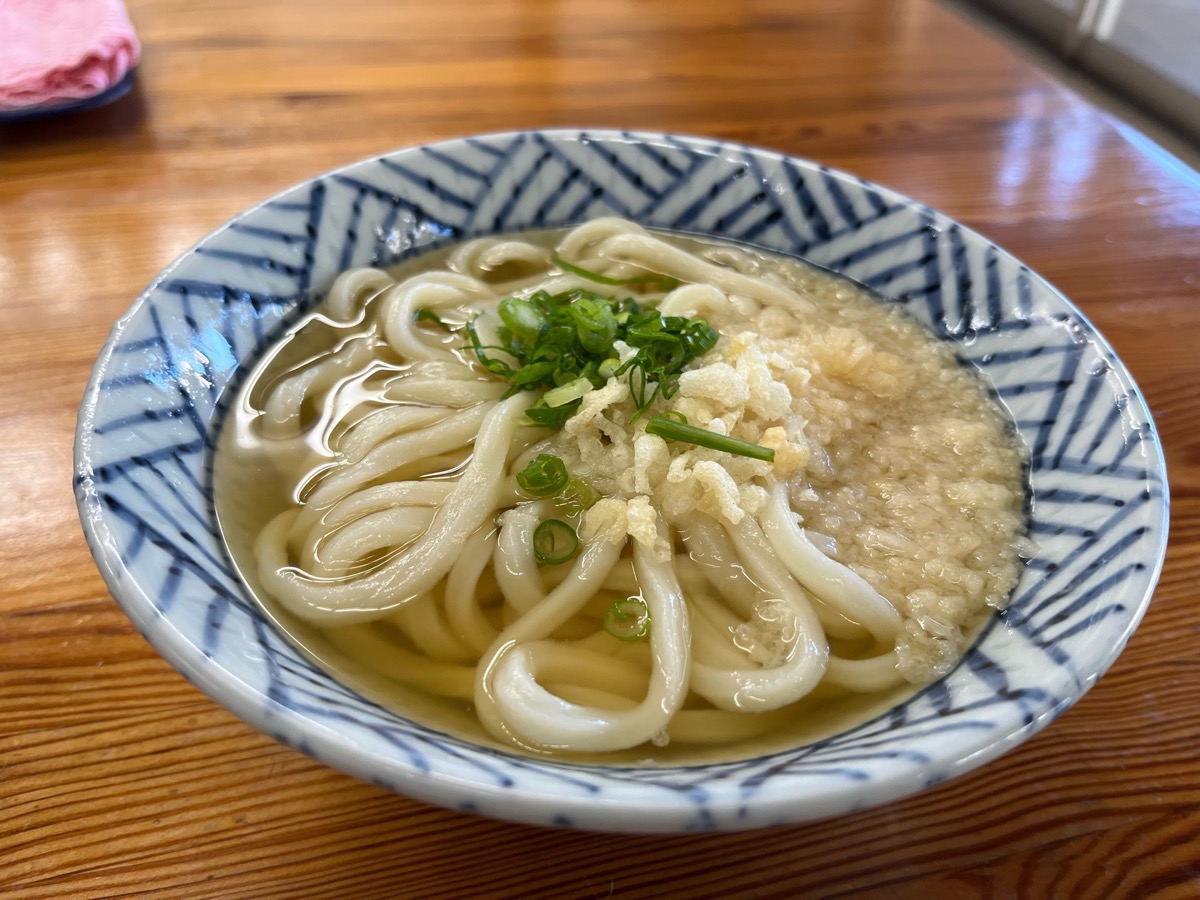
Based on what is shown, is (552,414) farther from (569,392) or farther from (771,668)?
(771,668)

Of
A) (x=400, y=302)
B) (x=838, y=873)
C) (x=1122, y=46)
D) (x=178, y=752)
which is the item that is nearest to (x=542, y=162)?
(x=400, y=302)

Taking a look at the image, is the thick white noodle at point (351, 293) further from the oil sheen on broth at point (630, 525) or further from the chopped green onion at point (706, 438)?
the chopped green onion at point (706, 438)

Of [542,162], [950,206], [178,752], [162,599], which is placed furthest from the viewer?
[950,206]

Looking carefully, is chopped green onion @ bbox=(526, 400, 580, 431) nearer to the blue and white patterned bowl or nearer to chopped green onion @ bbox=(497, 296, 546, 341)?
chopped green onion @ bbox=(497, 296, 546, 341)

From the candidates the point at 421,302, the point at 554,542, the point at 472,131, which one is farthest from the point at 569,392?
the point at 472,131

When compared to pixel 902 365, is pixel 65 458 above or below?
below

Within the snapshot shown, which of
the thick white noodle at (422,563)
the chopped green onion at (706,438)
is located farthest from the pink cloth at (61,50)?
the chopped green onion at (706,438)

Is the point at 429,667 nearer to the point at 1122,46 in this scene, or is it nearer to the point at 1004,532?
the point at 1004,532

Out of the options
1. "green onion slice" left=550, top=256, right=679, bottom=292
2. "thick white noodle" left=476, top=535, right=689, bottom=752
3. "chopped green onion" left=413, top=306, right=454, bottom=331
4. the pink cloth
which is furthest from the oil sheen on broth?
the pink cloth
